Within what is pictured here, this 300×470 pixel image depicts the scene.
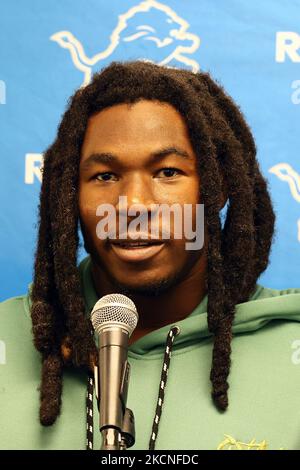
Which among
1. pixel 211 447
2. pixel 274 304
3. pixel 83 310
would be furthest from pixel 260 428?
pixel 83 310

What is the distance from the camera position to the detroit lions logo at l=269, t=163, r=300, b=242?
2.10 meters

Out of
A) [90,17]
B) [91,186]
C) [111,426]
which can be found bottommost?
[111,426]

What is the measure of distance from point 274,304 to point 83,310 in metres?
0.32

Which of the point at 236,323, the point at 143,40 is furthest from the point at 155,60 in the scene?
the point at 236,323

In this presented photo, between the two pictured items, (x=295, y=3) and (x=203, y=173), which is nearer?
(x=203, y=173)

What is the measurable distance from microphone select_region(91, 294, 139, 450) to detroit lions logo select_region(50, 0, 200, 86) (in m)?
0.96

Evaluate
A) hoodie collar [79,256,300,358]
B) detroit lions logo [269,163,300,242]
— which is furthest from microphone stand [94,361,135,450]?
detroit lions logo [269,163,300,242]

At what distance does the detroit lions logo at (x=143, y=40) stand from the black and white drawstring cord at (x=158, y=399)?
656mm

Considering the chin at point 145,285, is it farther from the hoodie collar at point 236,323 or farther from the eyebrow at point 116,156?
the eyebrow at point 116,156

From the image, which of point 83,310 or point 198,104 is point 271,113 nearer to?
point 198,104

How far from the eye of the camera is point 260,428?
1.61m

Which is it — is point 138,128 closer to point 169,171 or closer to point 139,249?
point 169,171

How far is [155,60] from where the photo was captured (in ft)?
7.04

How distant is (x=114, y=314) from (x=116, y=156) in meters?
0.48
